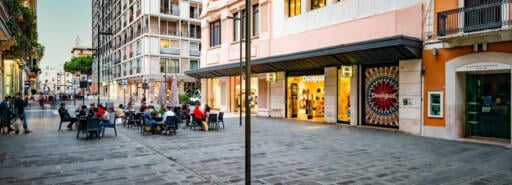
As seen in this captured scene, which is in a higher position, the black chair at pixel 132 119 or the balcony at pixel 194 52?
the balcony at pixel 194 52

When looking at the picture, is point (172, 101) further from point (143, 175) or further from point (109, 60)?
point (109, 60)

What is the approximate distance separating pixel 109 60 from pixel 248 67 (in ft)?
243

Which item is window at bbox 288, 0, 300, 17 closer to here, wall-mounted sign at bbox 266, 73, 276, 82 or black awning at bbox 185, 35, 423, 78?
black awning at bbox 185, 35, 423, 78

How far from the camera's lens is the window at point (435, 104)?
42.2 ft

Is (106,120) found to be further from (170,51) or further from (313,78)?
(170,51)

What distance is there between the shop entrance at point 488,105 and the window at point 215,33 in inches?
747

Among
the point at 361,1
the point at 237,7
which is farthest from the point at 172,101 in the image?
the point at 361,1

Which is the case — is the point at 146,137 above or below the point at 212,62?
below

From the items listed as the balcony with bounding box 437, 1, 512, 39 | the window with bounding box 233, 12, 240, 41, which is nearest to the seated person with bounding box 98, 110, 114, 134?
the balcony with bounding box 437, 1, 512, 39

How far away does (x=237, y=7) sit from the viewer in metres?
24.6

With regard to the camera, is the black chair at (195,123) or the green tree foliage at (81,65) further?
the green tree foliage at (81,65)

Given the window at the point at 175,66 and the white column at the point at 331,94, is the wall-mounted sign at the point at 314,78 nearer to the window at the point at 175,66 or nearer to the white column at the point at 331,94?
the white column at the point at 331,94

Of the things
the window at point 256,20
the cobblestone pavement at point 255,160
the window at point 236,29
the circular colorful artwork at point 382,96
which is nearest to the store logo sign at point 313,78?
the circular colorful artwork at point 382,96

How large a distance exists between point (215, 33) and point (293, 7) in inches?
373
